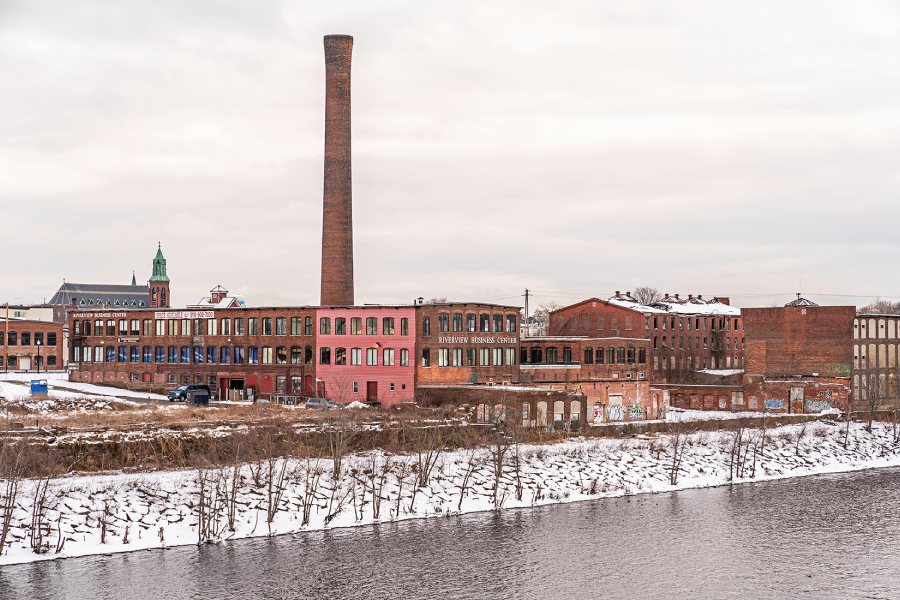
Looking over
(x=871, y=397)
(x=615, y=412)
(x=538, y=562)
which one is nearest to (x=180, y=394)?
(x=615, y=412)

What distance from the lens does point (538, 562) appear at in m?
35.6

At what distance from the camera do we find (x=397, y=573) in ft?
111

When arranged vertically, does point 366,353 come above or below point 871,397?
above

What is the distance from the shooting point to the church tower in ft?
631

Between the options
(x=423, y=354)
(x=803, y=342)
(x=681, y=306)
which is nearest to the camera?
(x=423, y=354)

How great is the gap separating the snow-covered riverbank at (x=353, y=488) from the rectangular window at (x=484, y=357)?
17313 millimetres

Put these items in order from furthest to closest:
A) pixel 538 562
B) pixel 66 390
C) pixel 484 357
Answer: pixel 66 390
pixel 484 357
pixel 538 562

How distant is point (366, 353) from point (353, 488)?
105 ft

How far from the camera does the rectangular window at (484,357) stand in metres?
75.0

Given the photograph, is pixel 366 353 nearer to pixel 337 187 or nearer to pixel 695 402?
pixel 337 187

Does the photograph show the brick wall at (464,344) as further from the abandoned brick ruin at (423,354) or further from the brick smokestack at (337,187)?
the brick smokestack at (337,187)

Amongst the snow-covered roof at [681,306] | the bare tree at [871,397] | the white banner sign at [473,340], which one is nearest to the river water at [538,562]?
the white banner sign at [473,340]

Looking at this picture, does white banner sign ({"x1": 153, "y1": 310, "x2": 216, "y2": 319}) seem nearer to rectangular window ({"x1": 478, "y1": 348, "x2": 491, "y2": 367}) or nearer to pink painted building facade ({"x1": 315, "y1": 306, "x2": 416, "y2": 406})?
pink painted building facade ({"x1": 315, "y1": 306, "x2": 416, "y2": 406})

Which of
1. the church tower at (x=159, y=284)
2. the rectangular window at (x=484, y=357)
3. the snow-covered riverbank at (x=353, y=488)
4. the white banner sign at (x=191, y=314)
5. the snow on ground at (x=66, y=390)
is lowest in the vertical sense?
the snow-covered riverbank at (x=353, y=488)
